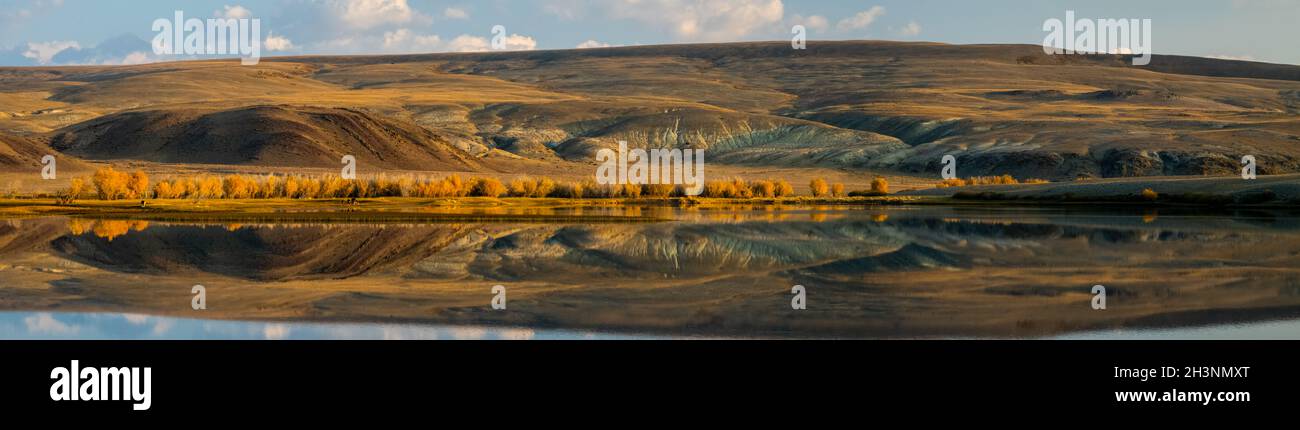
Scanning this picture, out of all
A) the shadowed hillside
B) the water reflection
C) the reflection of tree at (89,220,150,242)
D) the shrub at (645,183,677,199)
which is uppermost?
the shadowed hillside

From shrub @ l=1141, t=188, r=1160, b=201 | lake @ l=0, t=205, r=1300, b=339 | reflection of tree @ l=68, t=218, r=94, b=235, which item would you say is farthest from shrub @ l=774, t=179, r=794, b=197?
reflection of tree @ l=68, t=218, r=94, b=235

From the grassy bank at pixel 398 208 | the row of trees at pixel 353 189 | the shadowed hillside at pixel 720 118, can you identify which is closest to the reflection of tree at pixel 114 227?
the grassy bank at pixel 398 208

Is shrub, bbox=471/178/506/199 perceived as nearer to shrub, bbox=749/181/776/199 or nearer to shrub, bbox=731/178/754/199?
shrub, bbox=731/178/754/199

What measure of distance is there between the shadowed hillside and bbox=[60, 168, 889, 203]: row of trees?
39.6 m

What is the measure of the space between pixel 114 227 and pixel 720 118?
352 ft

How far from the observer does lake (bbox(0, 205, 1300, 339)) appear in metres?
13.1

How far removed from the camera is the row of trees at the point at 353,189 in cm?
5544

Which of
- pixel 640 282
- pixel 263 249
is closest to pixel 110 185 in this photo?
pixel 263 249

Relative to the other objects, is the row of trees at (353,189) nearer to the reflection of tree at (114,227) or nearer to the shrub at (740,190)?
the shrub at (740,190)

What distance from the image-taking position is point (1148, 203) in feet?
171

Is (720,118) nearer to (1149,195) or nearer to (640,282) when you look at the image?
(1149,195)

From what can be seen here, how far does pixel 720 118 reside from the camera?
136500 millimetres
